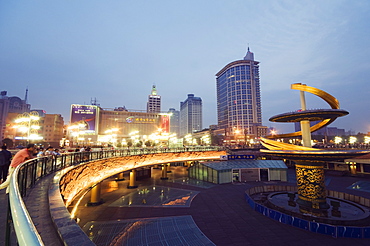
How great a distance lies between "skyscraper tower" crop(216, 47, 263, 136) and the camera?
13938 cm

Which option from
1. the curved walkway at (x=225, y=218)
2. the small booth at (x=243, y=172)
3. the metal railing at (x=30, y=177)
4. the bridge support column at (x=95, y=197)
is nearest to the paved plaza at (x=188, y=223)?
the curved walkway at (x=225, y=218)

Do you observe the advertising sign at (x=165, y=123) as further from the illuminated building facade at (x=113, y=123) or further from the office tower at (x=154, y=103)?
the office tower at (x=154, y=103)

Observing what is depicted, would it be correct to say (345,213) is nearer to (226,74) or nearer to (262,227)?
(262,227)

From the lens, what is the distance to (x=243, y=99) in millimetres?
143250

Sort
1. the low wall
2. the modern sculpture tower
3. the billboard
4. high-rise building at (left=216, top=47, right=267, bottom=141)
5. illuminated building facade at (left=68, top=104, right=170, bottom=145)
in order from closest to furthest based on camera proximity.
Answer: the low wall < the modern sculpture tower < the billboard < illuminated building facade at (left=68, top=104, right=170, bottom=145) < high-rise building at (left=216, top=47, right=267, bottom=141)

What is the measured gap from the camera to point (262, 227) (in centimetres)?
1600

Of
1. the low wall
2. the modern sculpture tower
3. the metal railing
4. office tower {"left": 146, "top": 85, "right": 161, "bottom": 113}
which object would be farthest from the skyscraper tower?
the low wall

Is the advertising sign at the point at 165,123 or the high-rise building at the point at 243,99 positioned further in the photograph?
the high-rise building at the point at 243,99

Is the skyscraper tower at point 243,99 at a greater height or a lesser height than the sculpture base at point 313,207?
greater

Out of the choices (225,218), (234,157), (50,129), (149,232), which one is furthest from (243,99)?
(149,232)

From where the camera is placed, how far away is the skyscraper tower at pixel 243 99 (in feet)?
457

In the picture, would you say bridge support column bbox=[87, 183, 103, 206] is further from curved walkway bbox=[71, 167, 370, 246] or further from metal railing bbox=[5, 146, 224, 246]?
metal railing bbox=[5, 146, 224, 246]

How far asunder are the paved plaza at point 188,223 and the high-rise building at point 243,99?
11474 cm

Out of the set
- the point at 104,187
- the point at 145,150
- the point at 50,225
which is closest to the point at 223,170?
the point at 145,150
